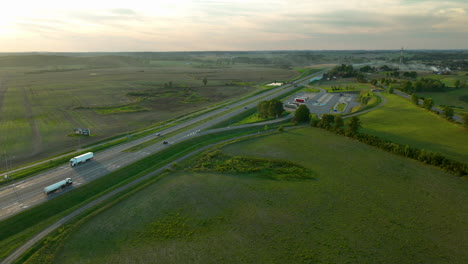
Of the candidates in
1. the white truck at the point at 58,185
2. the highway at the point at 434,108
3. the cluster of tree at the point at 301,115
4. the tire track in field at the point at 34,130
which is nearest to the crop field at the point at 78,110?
the tire track in field at the point at 34,130

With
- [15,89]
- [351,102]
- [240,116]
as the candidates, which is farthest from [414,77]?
[15,89]

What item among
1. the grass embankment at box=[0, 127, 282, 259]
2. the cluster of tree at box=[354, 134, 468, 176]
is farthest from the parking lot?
the grass embankment at box=[0, 127, 282, 259]

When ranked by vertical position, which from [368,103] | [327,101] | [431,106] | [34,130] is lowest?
[34,130]

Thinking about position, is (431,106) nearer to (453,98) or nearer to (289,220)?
(453,98)

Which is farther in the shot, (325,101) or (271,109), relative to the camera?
(325,101)

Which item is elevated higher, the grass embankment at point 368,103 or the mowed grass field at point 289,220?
the grass embankment at point 368,103

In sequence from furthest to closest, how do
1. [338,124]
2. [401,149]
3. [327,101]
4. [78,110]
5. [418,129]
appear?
[327,101] → [78,110] → [418,129] → [338,124] → [401,149]

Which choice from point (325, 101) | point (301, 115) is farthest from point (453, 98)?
point (301, 115)

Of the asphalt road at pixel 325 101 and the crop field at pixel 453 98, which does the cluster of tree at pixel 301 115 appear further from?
the crop field at pixel 453 98

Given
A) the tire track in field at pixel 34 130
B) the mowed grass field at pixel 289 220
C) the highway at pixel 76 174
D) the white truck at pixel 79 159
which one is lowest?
the mowed grass field at pixel 289 220
